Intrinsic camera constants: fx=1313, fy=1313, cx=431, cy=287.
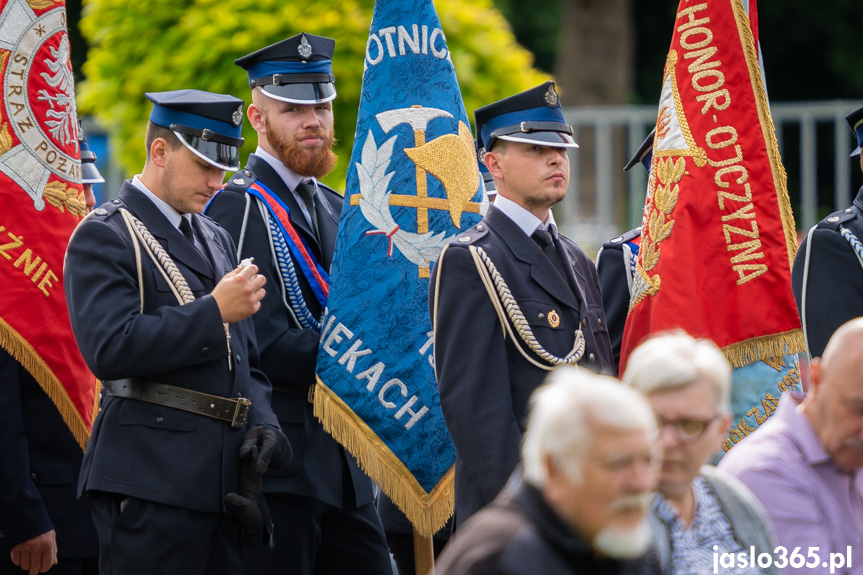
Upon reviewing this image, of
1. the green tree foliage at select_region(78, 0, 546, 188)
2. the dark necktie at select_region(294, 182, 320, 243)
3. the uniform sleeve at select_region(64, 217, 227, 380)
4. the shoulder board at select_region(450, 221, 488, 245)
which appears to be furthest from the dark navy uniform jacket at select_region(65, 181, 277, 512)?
the green tree foliage at select_region(78, 0, 546, 188)

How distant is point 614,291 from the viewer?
5312 millimetres

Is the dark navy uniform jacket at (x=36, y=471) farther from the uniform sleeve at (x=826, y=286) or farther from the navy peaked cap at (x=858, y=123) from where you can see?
the navy peaked cap at (x=858, y=123)

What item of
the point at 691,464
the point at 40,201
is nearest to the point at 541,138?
the point at 691,464

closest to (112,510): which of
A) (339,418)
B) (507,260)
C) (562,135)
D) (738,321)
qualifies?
(339,418)

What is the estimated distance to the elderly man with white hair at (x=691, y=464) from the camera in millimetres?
2920

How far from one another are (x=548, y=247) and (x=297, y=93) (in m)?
1.36

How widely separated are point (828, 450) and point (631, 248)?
223cm

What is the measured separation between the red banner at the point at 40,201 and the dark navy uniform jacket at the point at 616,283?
203 cm

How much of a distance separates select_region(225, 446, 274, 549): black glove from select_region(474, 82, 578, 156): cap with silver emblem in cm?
132

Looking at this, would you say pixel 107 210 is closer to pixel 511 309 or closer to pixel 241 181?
pixel 241 181

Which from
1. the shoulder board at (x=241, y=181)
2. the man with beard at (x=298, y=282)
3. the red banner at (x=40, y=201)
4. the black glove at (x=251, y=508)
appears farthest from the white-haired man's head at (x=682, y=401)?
the red banner at (x=40, y=201)

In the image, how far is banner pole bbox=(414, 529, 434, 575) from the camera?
485cm

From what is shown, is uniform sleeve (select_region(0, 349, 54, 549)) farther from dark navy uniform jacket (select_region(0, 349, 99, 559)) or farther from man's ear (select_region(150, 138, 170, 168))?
man's ear (select_region(150, 138, 170, 168))

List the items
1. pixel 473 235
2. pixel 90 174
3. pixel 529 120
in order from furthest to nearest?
pixel 90 174 < pixel 529 120 < pixel 473 235
